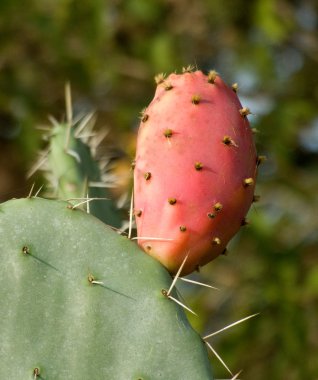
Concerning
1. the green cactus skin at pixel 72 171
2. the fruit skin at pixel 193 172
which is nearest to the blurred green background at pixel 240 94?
the green cactus skin at pixel 72 171

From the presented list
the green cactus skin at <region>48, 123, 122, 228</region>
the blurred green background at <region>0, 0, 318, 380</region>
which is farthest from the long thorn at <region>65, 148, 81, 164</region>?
the blurred green background at <region>0, 0, 318, 380</region>

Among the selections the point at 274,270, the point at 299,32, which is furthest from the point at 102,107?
the point at 274,270

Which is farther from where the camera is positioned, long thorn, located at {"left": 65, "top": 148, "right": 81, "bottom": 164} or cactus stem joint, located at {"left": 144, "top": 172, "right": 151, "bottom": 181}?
long thorn, located at {"left": 65, "top": 148, "right": 81, "bottom": 164}

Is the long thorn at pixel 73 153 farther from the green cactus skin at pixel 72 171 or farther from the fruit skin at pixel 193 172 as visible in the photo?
the fruit skin at pixel 193 172

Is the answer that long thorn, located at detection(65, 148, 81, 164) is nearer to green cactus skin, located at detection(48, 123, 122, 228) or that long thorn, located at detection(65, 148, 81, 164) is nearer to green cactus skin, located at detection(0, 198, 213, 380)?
green cactus skin, located at detection(48, 123, 122, 228)

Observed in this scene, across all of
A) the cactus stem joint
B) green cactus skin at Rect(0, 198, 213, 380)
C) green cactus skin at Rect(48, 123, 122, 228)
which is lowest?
green cactus skin at Rect(48, 123, 122, 228)

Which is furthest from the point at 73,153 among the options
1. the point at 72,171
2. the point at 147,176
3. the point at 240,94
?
the point at 240,94

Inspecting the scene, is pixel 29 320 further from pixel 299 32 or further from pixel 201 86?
pixel 299 32
